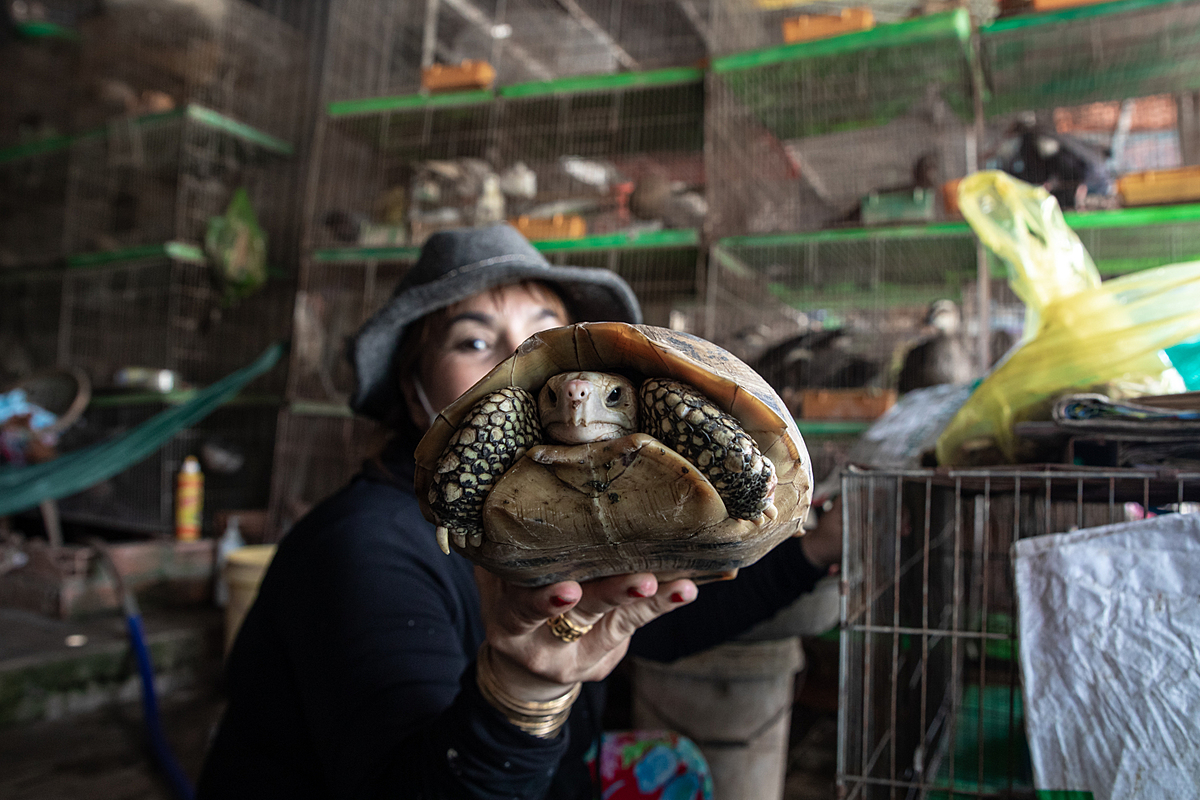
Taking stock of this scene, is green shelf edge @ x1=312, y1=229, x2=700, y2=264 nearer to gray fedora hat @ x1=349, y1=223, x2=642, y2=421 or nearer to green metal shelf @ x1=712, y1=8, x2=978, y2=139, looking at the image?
green metal shelf @ x1=712, y1=8, x2=978, y2=139

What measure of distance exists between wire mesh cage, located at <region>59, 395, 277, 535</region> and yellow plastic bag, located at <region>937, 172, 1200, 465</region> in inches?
187

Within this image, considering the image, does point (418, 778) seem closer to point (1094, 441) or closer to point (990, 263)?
point (1094, 441)

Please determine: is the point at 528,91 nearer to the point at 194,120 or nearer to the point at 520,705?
the point at 194,120

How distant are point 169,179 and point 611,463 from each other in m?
6.17

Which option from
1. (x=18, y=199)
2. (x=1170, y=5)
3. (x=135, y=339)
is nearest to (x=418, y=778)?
(x=1170, y=5)

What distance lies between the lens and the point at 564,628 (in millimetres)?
864

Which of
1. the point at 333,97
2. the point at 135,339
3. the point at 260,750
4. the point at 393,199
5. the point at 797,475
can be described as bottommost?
the point at 260,750

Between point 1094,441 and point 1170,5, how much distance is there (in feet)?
9.50

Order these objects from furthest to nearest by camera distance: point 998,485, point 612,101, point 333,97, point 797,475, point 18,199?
point 18,199, point 333,97, point 612,101, point 998,485, point 797,475

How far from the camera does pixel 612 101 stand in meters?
4.28

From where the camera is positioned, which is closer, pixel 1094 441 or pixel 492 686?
pixel 492 686

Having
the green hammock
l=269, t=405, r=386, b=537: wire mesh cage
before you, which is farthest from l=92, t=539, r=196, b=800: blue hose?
l=269, t=405, r=386, b=537: wire mesh cage

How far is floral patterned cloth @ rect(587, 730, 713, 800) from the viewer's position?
1.58 m

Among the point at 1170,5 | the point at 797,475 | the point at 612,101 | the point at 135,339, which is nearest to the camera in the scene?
the point at 797,475
